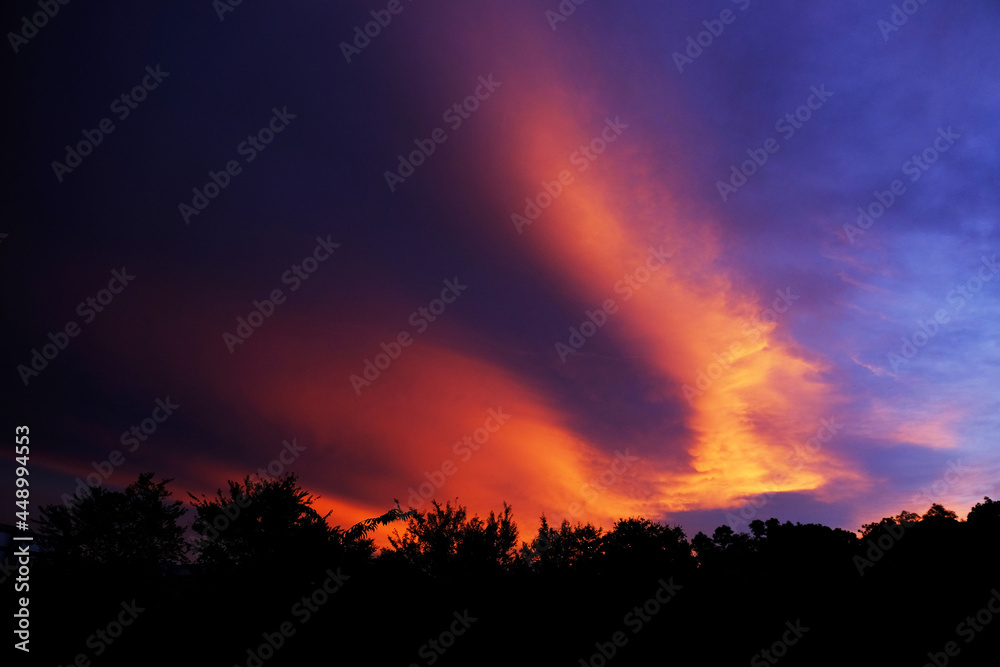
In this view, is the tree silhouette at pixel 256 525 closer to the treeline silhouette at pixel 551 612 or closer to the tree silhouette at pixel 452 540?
the tree silhouette at pixel 452 540

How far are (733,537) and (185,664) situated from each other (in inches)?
4264

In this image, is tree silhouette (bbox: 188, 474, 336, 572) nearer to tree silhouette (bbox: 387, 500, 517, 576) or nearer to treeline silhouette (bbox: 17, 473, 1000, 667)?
tree silhouette (bbox: 387, 500, 517, 576)

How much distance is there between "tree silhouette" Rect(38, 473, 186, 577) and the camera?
1388 inches

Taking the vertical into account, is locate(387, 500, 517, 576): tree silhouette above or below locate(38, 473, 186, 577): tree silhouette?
above

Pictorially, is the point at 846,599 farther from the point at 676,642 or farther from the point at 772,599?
the point at 676,642

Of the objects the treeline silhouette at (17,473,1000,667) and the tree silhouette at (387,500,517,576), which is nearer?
the treeline silhouette at (17,473,1000,667)

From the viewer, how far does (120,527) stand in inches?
1512

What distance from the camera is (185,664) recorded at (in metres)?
8.91

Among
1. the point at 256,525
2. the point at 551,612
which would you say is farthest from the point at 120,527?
the point at 551,612

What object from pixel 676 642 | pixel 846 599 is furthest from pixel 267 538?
pixel 846 599

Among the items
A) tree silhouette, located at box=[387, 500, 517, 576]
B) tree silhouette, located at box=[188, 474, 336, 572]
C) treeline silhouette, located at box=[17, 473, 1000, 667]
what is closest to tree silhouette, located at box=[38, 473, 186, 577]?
tree silhouette, located at box=[188, 474, 336, 572]

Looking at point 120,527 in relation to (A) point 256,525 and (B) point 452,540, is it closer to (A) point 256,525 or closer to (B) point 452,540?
(A) point 256,525

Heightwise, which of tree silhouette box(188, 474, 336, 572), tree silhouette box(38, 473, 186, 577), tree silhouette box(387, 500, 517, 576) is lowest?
tree silhouette box(38, 473, 186, 577)

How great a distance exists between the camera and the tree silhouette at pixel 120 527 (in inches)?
1388
